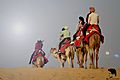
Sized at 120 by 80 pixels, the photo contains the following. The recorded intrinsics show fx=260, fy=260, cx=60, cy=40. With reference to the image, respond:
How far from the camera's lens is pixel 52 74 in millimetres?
9070

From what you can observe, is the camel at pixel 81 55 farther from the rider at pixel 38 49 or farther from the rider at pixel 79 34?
the rider at pixel 38 49

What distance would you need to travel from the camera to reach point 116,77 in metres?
8.79

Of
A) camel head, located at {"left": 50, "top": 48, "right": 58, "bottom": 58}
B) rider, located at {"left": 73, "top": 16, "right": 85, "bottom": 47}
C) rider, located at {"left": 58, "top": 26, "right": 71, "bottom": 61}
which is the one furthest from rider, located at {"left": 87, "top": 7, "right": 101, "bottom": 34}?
camel head, located at {"left": 50, "top": 48, "right": 58, "bottom": 58}

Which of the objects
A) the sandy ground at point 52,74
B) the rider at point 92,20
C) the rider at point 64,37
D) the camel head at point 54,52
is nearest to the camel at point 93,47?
the rider at point 92,20

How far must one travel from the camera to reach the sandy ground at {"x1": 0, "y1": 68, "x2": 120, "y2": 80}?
8773 millimetres

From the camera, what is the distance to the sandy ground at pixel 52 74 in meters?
8.77

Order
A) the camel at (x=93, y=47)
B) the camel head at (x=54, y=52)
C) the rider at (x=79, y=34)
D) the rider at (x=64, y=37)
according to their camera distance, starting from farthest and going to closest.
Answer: the camel head at (x=54, y=52) → the rider at (x=64, y=37) → the rider at (x=79, y=34) → the camel at (x=93, y=47)

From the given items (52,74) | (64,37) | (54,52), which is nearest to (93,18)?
(64,37)

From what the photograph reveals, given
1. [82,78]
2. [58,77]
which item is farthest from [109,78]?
[58,77]

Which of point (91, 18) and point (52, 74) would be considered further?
Result: point (91, 18)

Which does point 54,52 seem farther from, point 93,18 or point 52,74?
point 52,74

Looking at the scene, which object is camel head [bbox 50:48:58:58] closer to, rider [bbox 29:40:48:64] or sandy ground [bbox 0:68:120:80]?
rider [bbox 29:40:48:64]

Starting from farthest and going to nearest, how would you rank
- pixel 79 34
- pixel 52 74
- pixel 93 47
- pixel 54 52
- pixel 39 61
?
1. pixel 54 52
2. pixel 39 61
3. pixel 79 34
4. pixel 93 47
5. pixel 52 74

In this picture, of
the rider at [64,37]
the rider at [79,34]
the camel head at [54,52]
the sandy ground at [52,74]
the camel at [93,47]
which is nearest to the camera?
the sandy ground at [52,74]
